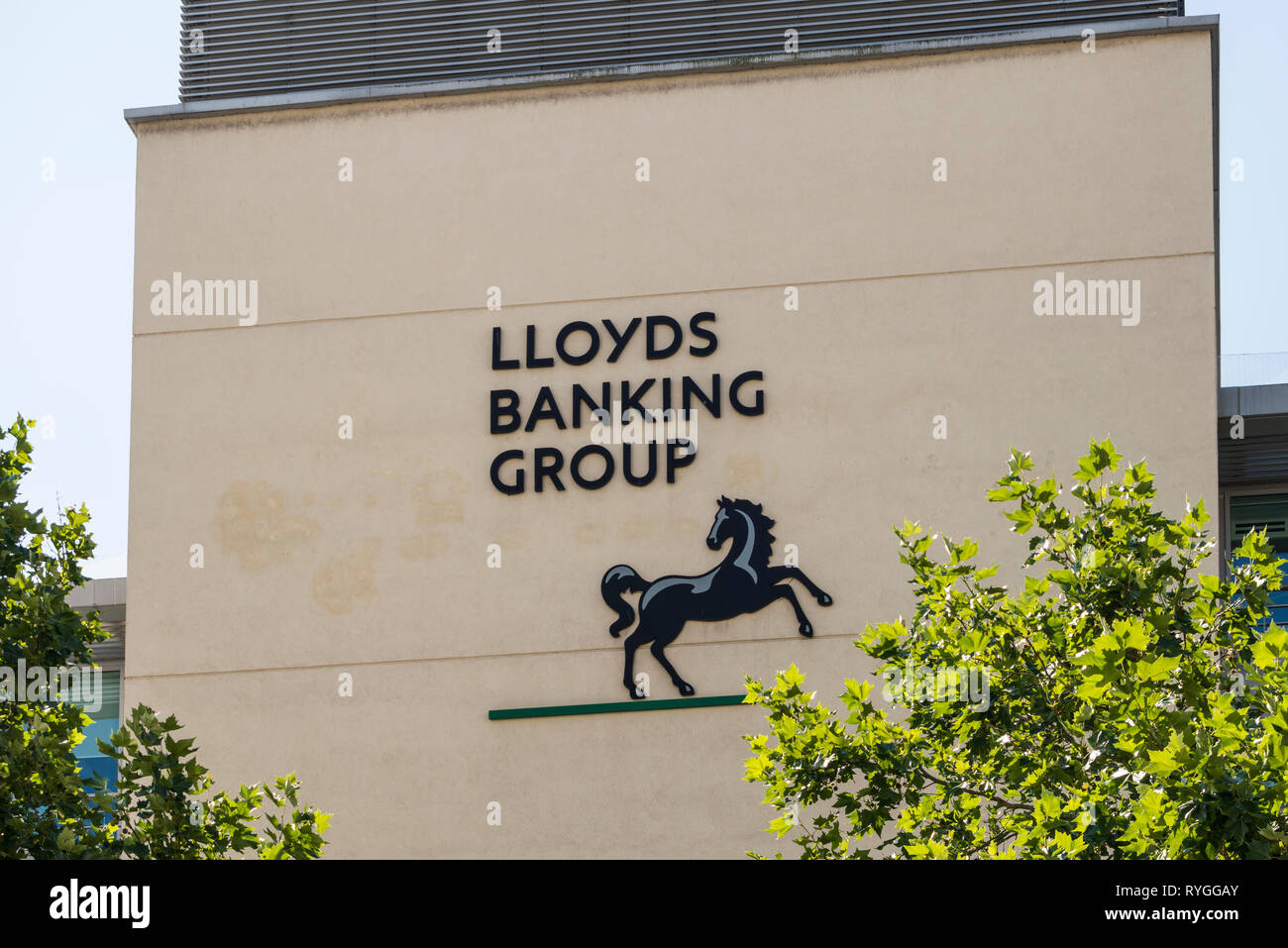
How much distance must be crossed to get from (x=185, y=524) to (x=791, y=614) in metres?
5.80

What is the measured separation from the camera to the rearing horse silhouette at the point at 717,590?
15531 mm

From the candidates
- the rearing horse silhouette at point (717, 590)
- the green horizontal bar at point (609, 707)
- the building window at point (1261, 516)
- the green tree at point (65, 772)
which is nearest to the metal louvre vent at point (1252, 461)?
the building window at point (1261, 516)

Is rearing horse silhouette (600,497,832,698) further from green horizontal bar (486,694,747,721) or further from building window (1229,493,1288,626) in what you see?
building window (1229,493,1288,626)

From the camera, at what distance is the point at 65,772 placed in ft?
34.2

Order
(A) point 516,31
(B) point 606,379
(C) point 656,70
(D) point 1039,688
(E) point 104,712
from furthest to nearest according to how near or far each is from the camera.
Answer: (E) point 104,712
(A) point 516,31
(C) point 656,70
(B) point 606,379
(D) point 1039,688

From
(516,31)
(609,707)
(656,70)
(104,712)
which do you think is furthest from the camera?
(104,712)

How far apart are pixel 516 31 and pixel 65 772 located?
9820mm

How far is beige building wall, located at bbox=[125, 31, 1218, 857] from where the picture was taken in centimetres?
1547

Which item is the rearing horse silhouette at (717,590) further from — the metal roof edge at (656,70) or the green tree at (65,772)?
the green tree at (65,772)

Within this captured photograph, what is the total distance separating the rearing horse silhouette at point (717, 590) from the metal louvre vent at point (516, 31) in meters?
4.73

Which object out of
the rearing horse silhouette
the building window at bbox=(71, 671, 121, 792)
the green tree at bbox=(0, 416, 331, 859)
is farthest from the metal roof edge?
the green tree at bbox=(0, 416, 331, 859)

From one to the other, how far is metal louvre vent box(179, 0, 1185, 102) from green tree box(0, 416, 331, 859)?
24.5ft

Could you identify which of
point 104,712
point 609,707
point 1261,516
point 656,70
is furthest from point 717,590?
point 104,712

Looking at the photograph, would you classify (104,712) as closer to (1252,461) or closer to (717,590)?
(717,590)
